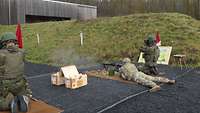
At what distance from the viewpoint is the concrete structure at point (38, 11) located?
2862 centimetres

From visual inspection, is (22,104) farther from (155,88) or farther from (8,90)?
(155,88)

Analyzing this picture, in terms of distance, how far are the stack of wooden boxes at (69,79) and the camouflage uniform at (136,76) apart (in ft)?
4.40

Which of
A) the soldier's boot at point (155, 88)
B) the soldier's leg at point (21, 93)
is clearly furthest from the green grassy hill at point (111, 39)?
the soldier's leg at point (21, 93)

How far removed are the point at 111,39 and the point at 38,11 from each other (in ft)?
50.7

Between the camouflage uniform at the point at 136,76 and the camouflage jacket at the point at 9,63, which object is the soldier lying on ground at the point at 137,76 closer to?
the camouflage uniform at the point at 136,76

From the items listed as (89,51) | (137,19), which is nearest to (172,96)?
(89,51)

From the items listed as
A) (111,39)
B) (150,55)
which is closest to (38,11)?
(111,39)

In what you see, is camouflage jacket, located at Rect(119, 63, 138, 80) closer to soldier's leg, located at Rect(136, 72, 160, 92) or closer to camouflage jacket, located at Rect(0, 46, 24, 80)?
soldier's leg, located at Rect(136, 72, 160, 92)

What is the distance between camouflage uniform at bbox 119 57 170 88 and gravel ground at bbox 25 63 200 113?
0.25 m

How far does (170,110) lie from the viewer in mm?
5680

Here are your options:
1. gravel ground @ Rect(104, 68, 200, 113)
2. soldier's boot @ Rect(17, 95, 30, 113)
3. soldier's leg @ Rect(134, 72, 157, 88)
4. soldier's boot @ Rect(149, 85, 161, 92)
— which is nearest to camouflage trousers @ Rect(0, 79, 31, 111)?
soldier's boot @ Rect(17, 95, 30, 113)

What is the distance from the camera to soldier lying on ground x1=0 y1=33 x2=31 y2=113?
5.27 m

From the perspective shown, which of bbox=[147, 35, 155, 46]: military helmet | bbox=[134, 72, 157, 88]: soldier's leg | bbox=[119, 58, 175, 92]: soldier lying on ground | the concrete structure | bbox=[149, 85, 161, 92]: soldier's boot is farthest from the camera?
the concrete structure

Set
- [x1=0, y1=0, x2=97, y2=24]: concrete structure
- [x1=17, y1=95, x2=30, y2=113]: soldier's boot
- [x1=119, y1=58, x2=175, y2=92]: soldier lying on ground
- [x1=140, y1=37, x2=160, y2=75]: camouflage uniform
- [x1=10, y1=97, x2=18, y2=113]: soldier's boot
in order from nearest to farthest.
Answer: [x1=10, y1=97, x2=18, y2=113]: soldier's boot, [x1=17, y1=95, x2=30, y2=113]: soldier's boot, [x1=119, y1=58, x2=175, y2=92]: soldier lying on ground, [x1=140, y1=37, x2=160, y2=75]: camouflage uniform, [x1=0, y1=0, x2=97, y2=24]: concrete structure
